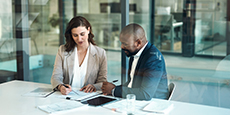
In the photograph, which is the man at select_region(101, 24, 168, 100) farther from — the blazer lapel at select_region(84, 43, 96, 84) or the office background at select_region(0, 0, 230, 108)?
the office background at select_region(0, 0, 230, 108)

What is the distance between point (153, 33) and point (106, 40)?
1040 mm

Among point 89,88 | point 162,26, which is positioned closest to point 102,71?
point 89,88

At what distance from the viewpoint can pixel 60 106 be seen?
6.95 ft

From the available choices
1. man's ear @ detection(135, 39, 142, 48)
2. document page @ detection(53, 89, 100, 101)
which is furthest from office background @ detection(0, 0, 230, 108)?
document page @ detection(53, 89, 100, 101)

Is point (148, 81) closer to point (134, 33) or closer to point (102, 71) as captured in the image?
point (134, 33)

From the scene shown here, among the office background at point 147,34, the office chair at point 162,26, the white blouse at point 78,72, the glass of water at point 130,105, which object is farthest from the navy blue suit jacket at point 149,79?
the office chair at point 162,26

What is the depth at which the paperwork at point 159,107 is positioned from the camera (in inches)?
77.5

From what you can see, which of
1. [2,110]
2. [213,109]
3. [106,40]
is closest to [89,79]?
[2,110]

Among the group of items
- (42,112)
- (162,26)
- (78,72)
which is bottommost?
(42,112)

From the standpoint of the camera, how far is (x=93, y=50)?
2990 mm

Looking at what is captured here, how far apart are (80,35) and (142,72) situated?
905 millimetres

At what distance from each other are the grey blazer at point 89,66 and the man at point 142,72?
1.15 ft

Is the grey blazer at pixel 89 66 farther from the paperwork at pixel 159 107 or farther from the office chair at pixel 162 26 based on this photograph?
the office chair at pixel 162 26

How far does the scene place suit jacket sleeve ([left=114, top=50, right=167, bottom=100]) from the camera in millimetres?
2304
